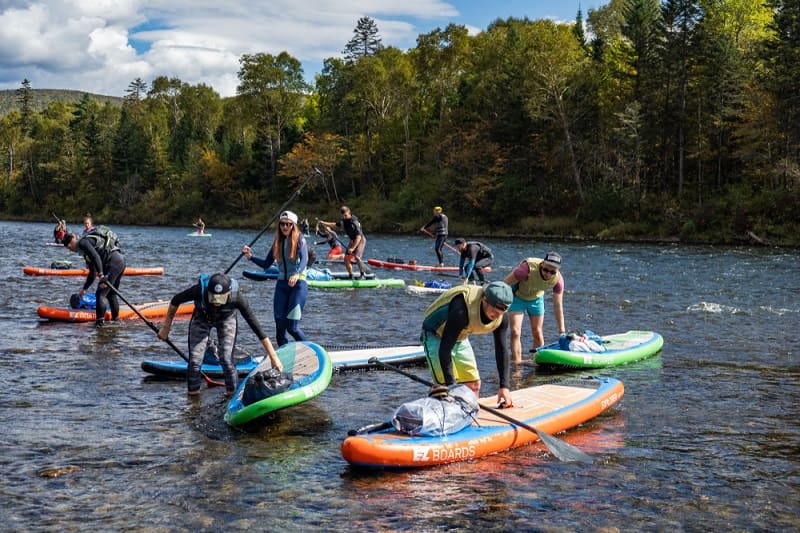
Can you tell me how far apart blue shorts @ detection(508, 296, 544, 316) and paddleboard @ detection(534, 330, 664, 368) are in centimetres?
53

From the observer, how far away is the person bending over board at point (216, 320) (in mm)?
8281

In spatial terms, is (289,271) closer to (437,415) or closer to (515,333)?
(515,333)

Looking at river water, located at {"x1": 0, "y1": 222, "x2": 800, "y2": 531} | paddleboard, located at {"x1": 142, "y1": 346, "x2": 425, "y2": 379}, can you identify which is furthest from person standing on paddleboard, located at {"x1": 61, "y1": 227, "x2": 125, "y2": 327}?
paddleboard, located at {"x1": 142, "y1": 346, "x2": 425, "y2": 379}

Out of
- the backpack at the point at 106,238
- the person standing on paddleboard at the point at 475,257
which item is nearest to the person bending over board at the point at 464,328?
the backpack at the point at 106,238

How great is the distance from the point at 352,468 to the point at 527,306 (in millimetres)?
4839

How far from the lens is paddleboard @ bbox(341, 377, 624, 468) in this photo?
21.6 feet

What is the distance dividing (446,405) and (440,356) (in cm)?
45

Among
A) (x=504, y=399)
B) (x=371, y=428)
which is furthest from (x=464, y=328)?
(x=371, y=428)

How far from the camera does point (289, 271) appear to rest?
9.85 meters

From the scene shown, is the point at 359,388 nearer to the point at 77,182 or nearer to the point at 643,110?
the point at 643,110

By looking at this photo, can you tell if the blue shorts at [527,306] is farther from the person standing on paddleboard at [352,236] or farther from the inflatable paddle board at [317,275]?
the inflatable paddle board at [317,275]

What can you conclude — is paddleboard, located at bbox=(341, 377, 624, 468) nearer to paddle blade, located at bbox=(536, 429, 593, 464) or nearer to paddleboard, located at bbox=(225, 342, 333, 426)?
paddle blade, located at bbox=(536, 429, 593, 464)

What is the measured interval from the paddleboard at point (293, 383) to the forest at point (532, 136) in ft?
66.9

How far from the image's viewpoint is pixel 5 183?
9712 cm
